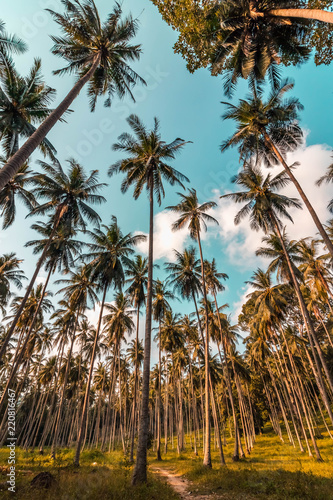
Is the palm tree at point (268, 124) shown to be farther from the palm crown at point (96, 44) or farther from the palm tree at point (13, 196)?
the palm tree at point (13, 196)

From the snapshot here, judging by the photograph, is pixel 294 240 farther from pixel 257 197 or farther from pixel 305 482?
pixel 305 482

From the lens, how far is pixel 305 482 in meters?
9.23

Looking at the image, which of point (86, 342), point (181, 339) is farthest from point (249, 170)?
point (86, 342)

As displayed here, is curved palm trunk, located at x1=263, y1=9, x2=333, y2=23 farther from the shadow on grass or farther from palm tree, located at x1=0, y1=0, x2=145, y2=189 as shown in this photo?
the shadow on grass

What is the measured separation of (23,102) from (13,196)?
26.0 ft

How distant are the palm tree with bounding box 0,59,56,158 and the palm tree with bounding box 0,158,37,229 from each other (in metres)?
4.10

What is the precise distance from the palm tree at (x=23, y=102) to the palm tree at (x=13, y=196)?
410cm

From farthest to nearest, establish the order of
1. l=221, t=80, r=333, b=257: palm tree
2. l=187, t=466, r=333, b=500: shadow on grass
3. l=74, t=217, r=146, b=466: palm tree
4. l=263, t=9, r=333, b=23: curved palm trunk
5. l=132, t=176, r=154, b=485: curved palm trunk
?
l=74, t=217, r=146, b=466: palm tree, l=221, t=80, r=333, b=257: palm tree, l=132, t=176, r=154, b=485: curved palm trunk, l=187, t=466, r=333, b=500: shadow on grass, l=263, t=9, r=333, b=23: curved palm trunk

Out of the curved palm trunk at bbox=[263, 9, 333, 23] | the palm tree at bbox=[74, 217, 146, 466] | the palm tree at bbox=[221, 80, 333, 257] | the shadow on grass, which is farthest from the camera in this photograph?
the palm tree at bbox=[74, 217, 146, 466]

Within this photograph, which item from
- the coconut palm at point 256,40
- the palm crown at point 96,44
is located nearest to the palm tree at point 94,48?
the palm crown at point 96,44

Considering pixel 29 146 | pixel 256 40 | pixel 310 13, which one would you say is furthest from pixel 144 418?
pixel 256 40

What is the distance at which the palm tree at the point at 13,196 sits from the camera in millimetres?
16938

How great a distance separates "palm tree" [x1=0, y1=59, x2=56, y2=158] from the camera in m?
12.0

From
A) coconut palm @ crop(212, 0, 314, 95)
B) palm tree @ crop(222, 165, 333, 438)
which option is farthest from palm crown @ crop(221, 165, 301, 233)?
coconut palm @ crop(212, 0, 314, 95)
